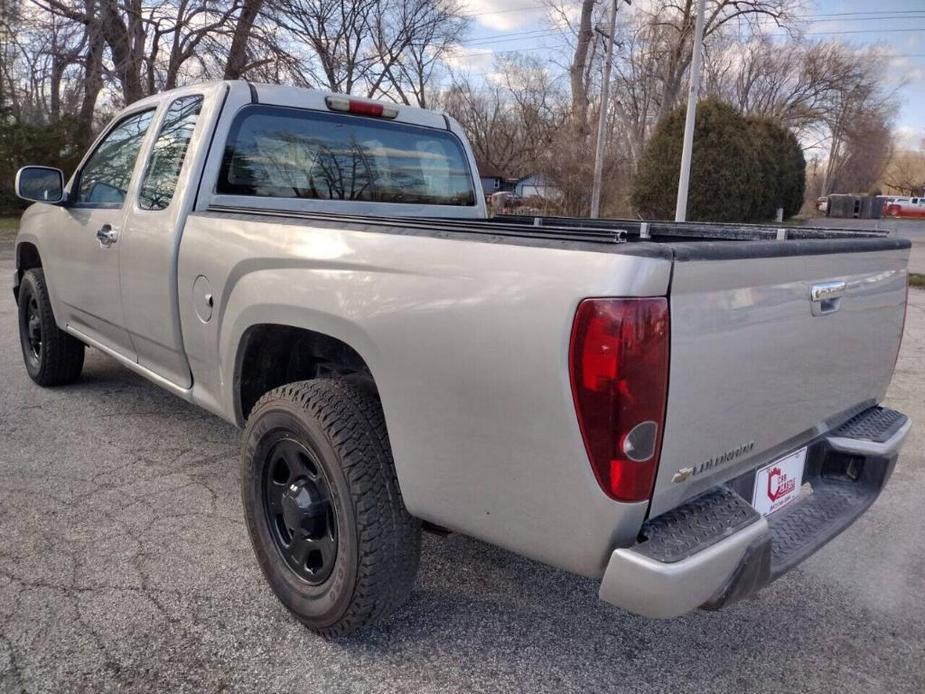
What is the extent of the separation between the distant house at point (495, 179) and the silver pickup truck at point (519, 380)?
44658 millimetres

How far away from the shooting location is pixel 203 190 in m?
3.29

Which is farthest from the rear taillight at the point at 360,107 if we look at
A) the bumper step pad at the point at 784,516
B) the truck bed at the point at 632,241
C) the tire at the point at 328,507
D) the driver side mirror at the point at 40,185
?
the bumper step pad at the point at 784,516

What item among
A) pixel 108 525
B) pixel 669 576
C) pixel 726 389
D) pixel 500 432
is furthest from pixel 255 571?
pixel 726 389

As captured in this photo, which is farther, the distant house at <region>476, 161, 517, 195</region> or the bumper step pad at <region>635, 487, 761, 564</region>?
the distant house at <region>476, 161, 517, 195</region>

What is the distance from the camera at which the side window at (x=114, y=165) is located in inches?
156

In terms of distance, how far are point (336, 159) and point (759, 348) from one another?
98.9 inches

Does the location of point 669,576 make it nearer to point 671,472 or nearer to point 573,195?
point 671,472

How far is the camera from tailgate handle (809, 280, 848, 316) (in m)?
2.15

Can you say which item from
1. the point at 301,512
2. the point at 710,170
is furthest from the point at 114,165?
the point at 710,170

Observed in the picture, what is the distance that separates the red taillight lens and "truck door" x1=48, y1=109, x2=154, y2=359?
112 inches

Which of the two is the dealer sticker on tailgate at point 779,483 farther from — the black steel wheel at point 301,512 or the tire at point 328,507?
the black steel wheel at point 301,512

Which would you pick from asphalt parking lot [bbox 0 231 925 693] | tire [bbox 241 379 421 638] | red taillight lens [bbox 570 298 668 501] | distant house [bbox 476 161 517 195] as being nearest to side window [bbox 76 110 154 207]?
asphalt parking lot [bbox 0 231 925 693]

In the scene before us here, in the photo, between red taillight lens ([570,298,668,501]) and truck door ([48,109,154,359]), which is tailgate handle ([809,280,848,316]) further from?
truck door ([48,109,154,359])

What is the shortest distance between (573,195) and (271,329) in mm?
23930
